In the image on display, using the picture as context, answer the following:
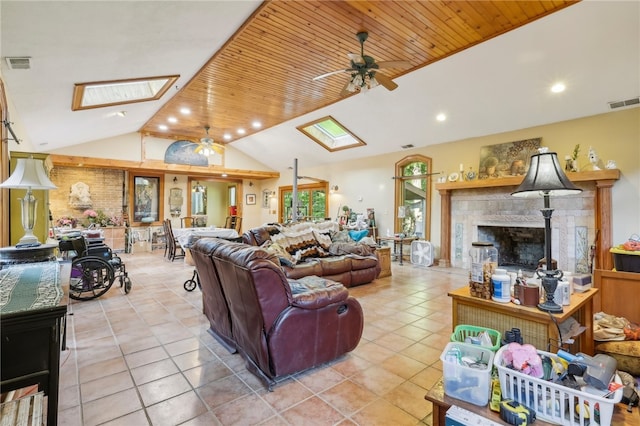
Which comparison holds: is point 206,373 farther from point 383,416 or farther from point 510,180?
point 510,180

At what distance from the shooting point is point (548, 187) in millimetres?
1726

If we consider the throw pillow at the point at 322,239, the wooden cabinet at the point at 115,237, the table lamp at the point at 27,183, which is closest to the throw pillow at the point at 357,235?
the throw pillow at the point at 322,239

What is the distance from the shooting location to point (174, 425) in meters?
1.85

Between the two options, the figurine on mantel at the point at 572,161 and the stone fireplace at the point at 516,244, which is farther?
the stone fireplace at the point at 516,244

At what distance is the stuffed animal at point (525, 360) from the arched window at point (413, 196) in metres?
6.42

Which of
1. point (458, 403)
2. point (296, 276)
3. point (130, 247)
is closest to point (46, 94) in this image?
point (296, 276)

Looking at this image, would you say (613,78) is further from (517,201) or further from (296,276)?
(296,276)

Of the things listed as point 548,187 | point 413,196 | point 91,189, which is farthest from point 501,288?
point 91,189

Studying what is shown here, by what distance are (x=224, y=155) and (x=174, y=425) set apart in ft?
33.0

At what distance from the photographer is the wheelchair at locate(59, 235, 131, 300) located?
4.18 metres

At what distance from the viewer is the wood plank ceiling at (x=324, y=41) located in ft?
11.5

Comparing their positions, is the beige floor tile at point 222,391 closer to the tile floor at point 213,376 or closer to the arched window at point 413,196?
the tile floor at point 213,376

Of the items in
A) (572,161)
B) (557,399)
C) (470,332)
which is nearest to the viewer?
(557,399)

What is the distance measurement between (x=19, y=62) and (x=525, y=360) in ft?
15.0
